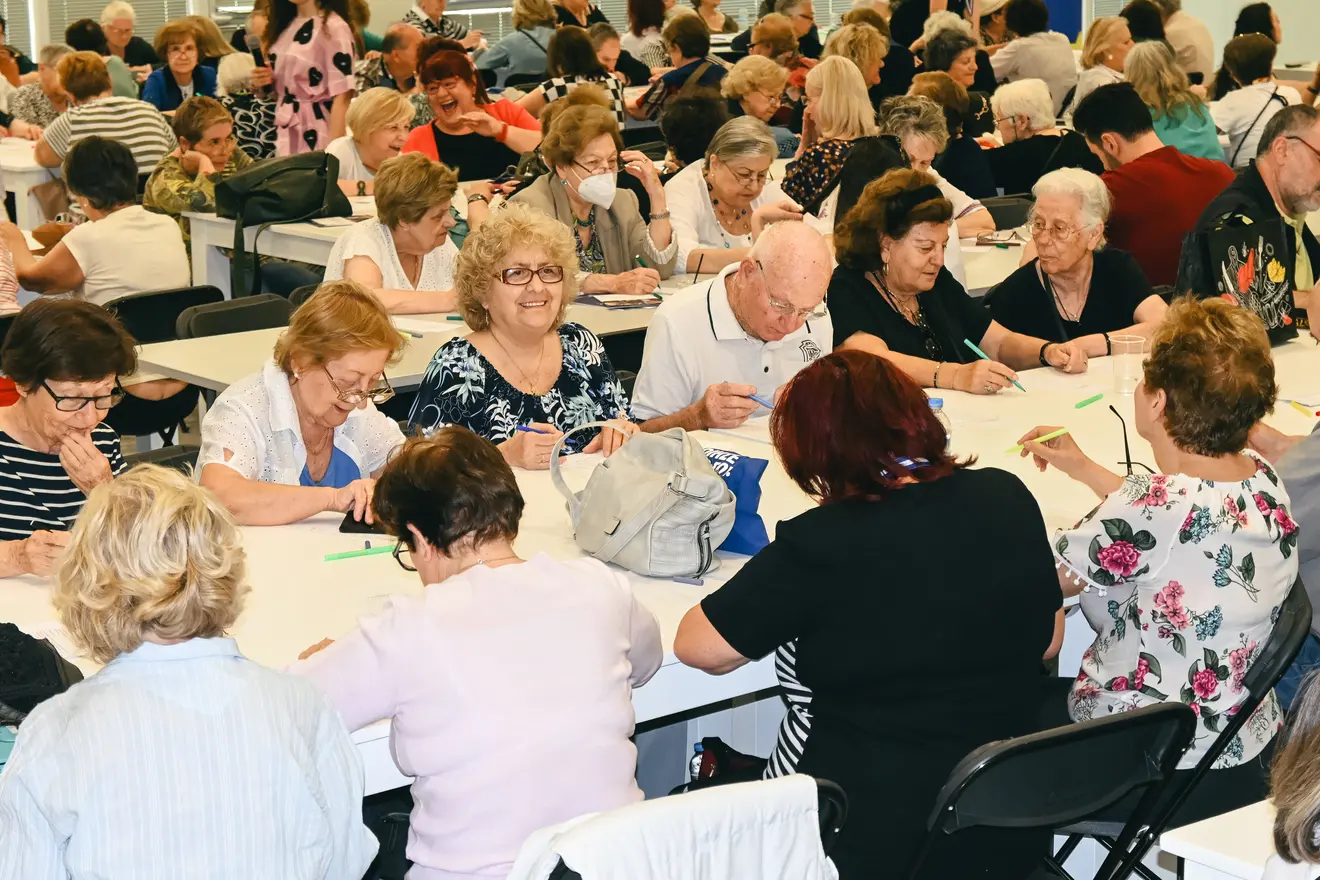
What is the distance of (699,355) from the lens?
3891 millimetres

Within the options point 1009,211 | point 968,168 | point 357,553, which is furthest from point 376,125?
point 357,553

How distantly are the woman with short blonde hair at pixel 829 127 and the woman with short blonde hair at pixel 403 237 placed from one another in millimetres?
1744

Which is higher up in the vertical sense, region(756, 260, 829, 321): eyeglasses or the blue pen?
region(756, 260, 829, 321): eyeglasses

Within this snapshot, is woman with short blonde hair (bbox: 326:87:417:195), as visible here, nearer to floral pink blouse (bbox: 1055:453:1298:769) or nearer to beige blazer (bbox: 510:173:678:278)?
beige blazer (bbox: 510:173:678:278)

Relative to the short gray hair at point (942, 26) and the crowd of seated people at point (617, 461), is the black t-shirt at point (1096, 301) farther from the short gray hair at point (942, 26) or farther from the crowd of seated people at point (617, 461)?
the short gray hair at point (942, 26)

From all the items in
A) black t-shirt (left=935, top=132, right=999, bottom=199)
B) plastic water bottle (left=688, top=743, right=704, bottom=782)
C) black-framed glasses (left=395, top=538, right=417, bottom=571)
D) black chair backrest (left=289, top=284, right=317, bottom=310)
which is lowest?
black t-shirt (left=935, top=132, right=999, bottom=199)

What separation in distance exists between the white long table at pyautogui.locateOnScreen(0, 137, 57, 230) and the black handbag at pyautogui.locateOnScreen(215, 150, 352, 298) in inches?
101

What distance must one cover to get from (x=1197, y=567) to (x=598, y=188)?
317cm

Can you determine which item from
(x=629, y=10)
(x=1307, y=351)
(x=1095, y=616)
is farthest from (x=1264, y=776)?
(x=629, y=10)

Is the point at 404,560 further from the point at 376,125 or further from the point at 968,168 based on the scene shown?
the point at 968,168

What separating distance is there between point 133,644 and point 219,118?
5174mm

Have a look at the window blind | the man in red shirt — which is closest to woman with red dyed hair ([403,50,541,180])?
the man in red shirt

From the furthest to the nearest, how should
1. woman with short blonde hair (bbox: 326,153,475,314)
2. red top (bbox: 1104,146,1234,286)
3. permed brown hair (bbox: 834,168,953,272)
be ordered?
red top (bbox: 1104,146,1234,286)
woman with short blonde hair (bbox: 326,153,475,314)
permed brown hair (bbox: 834,168,953,272)

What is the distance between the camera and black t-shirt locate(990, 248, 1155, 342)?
14.9 feet
